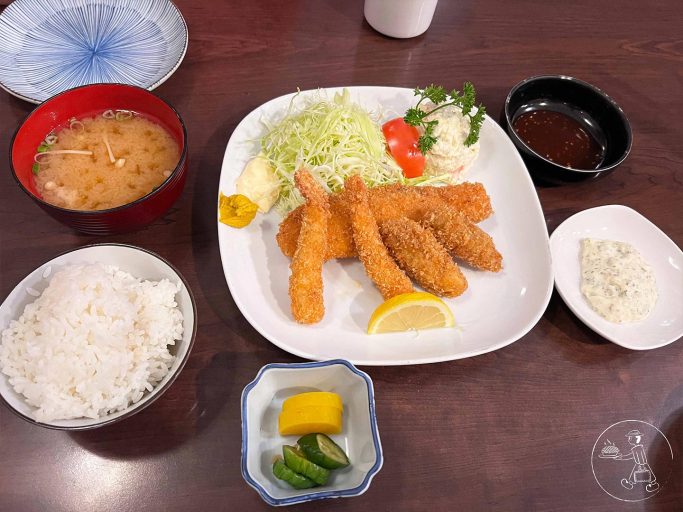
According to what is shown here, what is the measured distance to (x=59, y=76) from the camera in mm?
2383

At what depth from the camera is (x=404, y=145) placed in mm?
2381

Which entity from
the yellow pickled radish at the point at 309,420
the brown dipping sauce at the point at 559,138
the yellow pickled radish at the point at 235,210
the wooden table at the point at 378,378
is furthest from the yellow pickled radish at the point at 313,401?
the brown dipping sauce at the point at 559,138

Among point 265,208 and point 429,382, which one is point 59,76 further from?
point 429,382

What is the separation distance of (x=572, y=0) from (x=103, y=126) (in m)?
3.03

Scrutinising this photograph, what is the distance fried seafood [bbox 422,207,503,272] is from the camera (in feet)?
6.75

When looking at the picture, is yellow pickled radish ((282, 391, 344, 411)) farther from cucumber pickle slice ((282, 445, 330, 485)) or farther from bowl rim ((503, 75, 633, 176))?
bowl rim ((503, 75, 633, 176))

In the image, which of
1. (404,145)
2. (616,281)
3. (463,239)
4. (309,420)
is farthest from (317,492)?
(404,145)

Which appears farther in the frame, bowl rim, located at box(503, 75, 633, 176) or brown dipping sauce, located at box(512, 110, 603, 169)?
brown dipping sauce, located at box(512, 110, 603, 169)

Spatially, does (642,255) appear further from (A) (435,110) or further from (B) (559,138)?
(A) (435,110)

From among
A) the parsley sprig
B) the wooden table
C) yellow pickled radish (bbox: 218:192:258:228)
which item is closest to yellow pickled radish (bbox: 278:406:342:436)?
the wooden table

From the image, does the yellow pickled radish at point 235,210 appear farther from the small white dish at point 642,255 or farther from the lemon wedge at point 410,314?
the small white dish at point 642,255

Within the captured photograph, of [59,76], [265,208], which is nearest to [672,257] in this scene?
[265,208]

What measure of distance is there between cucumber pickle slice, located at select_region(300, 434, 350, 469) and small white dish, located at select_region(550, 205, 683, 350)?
1.12 metres

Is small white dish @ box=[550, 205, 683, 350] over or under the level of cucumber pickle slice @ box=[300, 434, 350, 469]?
over
